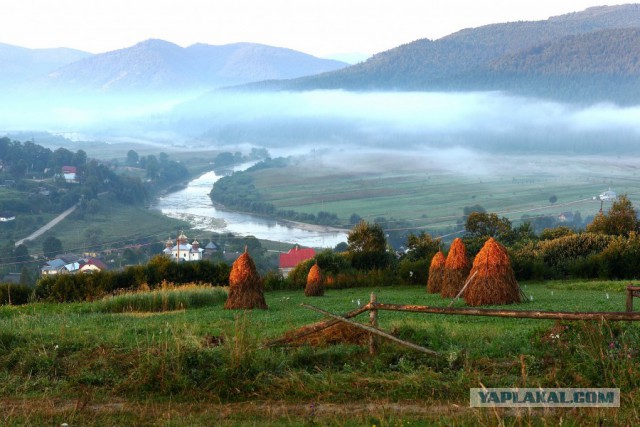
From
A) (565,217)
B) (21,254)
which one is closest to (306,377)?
(21,254)

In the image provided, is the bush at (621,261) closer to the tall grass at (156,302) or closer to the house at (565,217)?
the tall grass at (156,302)

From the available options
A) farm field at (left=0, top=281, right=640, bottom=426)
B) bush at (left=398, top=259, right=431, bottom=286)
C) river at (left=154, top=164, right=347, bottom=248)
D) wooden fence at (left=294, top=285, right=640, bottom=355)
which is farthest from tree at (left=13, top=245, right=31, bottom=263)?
wooden fence at (left=294, top=285, right=640, bottom=355)

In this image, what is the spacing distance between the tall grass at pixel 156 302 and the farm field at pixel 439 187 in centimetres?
7399

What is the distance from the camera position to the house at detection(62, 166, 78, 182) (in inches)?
4104

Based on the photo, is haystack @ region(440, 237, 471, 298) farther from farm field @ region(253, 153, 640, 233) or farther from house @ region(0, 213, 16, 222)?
farm field @ region(253, 153, 640, 233)

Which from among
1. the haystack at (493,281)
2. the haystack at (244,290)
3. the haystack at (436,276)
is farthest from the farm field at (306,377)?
the haystack at (436,276)

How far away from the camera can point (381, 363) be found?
9.13m

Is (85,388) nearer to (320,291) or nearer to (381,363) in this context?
(381,363)

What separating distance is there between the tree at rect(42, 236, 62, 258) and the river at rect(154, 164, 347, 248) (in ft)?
66.7

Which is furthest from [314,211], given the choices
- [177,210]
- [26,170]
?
[26,170]

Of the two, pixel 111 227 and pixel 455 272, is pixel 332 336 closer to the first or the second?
pixel 455 272

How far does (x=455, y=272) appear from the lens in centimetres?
2342

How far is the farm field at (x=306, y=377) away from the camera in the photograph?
7914 mm

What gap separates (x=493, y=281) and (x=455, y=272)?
412cm
